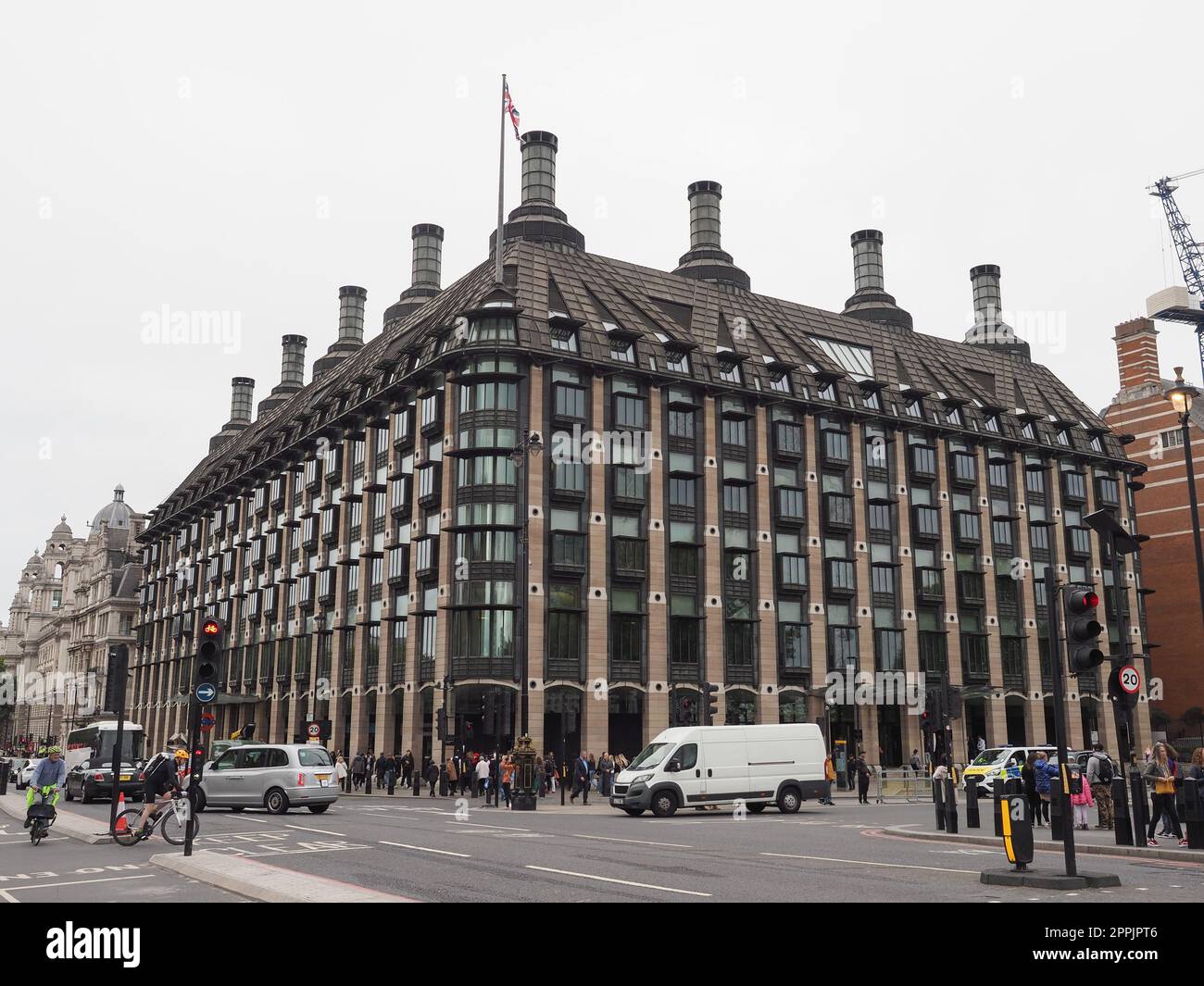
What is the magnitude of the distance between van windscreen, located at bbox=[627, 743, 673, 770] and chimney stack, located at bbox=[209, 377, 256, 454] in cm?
7655

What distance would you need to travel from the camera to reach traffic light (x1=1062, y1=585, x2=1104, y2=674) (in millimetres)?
13227

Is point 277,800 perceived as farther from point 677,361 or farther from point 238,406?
point 238,406

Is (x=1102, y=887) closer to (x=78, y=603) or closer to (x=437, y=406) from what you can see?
(x=437, y=406)

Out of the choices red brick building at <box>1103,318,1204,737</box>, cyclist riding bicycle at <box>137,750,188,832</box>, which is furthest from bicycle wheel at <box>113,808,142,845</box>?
red brick building at <box>1103,318,1204,737</box>

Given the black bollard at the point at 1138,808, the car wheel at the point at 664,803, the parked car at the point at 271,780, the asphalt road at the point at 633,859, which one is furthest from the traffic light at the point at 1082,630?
the parked car at the point at 271,780

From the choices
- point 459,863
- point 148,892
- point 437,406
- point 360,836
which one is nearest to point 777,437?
point 437,406

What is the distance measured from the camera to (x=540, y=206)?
62.3 meters

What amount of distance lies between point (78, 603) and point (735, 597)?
3937 inches

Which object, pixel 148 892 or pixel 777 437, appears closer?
pixel 148 892

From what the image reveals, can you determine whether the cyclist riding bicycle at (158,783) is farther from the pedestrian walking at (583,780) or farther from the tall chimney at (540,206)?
the tall chimney at (540,206)

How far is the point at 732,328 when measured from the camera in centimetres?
6225

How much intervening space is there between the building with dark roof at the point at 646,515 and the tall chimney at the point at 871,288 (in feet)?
1.23

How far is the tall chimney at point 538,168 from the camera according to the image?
63031 millimetres

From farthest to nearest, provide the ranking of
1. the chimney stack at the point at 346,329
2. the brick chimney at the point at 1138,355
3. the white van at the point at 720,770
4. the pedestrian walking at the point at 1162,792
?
the chimney stack at the point at 346,329 < the brick chimney at the point at 1138,355 < the white van at the point at 720,770 < the pedestrian walking at the point at 1162,792
